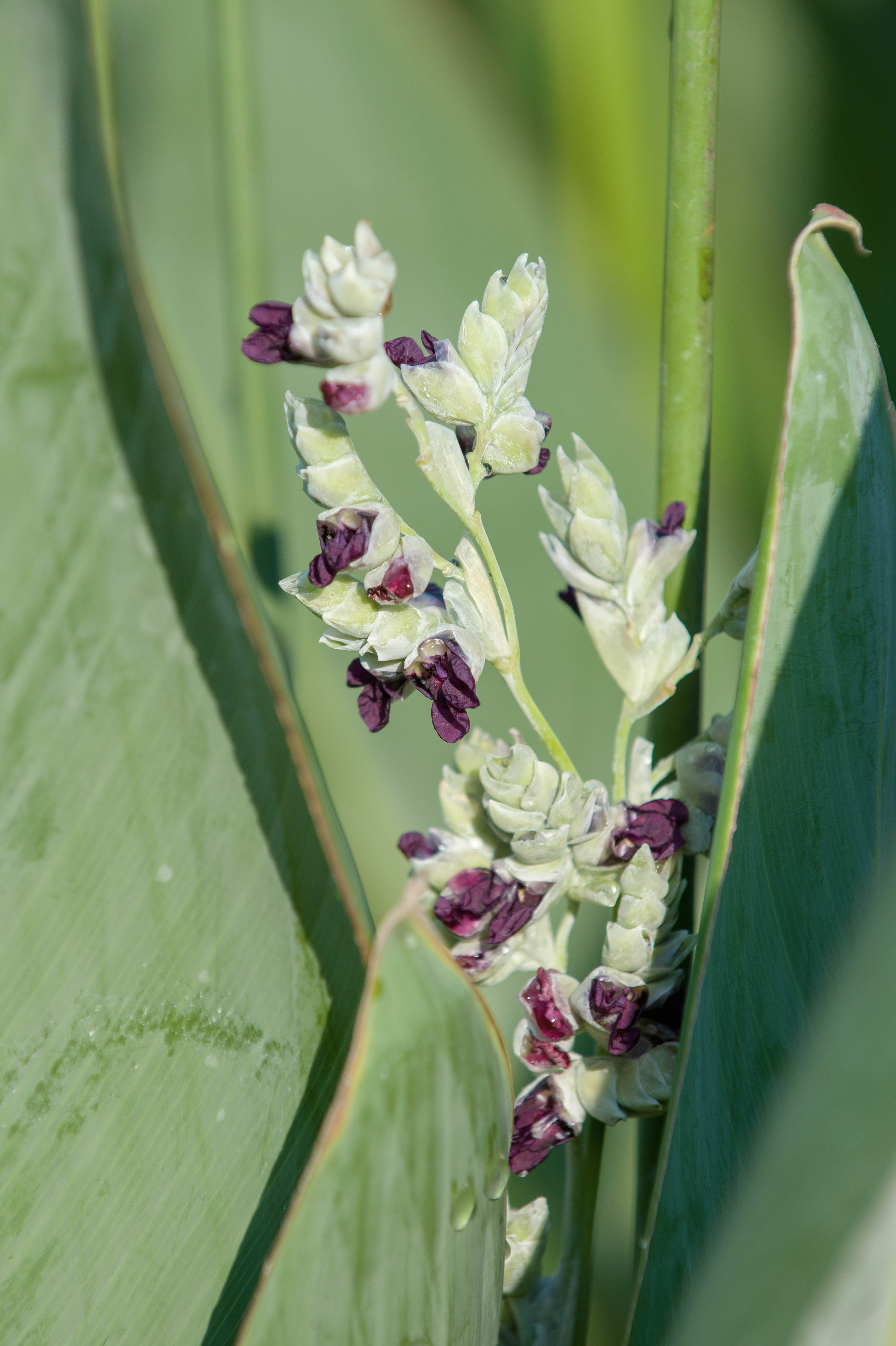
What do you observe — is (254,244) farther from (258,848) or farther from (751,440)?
(258,848)

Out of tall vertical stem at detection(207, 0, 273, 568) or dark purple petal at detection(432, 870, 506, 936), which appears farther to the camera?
tall vertical stem at detection(207, 0, 273, 568)

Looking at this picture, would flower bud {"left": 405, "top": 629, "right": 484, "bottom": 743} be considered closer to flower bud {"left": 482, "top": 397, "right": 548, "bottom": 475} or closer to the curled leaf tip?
flower bud {"left": 482, "top": 397, "right": 548, "bottom": 475}

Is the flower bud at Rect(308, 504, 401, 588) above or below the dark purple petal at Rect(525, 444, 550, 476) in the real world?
below

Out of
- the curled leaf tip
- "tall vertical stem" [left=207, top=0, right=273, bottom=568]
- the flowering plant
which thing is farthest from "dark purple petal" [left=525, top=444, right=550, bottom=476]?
"tall vertical stem" [left=207, top=0, right=273, bottom=568]

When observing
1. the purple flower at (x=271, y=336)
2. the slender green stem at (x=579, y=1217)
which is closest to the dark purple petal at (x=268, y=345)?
the purple flower at (x=271, y=336)

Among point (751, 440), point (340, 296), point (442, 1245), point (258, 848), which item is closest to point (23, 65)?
point (340, 296)

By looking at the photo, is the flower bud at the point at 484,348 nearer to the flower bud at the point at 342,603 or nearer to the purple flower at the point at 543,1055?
the flower bud at the point at 342,603
